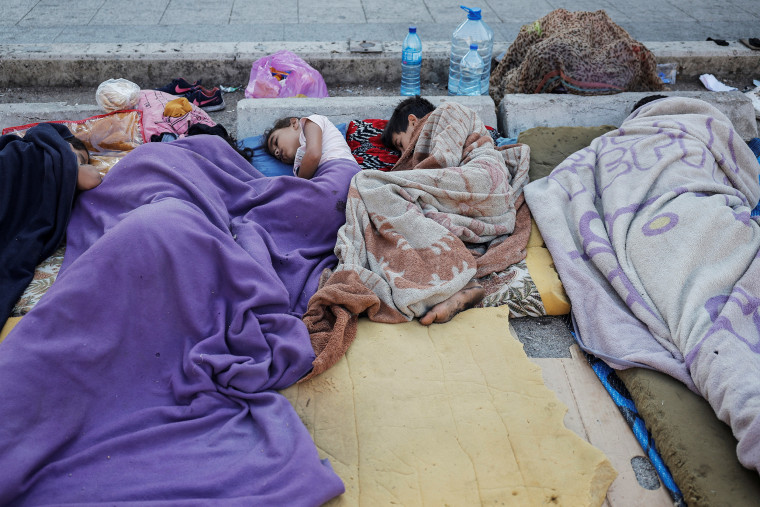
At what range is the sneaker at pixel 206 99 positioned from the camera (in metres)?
3.94

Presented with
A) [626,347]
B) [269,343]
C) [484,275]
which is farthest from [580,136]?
[269,343]

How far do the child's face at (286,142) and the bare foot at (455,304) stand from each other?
1.29m

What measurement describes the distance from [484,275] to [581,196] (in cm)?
63

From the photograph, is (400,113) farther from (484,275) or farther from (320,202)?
(484,275)

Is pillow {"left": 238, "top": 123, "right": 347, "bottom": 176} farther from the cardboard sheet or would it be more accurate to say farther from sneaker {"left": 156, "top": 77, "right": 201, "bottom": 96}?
the cardboard sheet

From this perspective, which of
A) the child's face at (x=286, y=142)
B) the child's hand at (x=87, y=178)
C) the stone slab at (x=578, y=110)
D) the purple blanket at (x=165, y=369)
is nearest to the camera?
the purple blanket at (x=165, y=369)

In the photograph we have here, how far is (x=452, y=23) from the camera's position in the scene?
5.50 metres

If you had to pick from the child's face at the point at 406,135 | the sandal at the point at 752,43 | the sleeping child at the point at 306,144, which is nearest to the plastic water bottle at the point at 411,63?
the child's face at the point at 406,135

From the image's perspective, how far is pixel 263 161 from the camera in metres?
3.14

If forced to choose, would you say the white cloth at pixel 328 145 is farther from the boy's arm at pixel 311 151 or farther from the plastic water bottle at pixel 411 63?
the plastic water bottle at pixel 411 63

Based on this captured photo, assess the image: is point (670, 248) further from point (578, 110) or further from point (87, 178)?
point (87, 178)

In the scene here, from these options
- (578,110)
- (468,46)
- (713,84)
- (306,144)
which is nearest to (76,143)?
(306,144)

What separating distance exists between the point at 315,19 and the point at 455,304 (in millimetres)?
4257

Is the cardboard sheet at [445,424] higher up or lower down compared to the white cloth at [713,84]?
lower down
